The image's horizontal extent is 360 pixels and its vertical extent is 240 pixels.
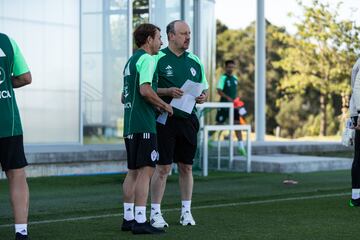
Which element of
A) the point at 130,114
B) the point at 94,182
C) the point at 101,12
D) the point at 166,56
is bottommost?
the point at 94,182

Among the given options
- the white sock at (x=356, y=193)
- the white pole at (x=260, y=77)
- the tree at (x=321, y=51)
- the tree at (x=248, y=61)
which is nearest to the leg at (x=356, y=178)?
the white sock at (x=356, y=193)

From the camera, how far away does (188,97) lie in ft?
25.9

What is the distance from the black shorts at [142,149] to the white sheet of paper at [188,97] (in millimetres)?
532

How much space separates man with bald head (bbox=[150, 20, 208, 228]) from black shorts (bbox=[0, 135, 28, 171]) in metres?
1.53

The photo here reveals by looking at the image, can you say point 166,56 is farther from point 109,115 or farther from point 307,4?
point 307,4

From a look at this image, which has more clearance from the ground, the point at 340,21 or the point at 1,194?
the point at 340,21

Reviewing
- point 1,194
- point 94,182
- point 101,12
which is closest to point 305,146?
point 101,12

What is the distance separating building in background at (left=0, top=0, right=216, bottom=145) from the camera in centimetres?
1501

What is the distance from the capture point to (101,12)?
16078 mm

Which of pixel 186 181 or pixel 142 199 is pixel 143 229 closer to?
pixel 142 199

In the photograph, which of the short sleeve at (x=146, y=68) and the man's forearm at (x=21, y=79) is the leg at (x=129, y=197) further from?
the man's forearm at (x=21, y=79)

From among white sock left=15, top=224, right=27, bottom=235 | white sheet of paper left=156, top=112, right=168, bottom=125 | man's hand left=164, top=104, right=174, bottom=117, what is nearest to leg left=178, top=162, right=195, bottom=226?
white sheet of paper left=156, top=112, right=168, bottom=125

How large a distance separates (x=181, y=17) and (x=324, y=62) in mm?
20813

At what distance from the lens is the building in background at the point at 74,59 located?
15.0 metres
